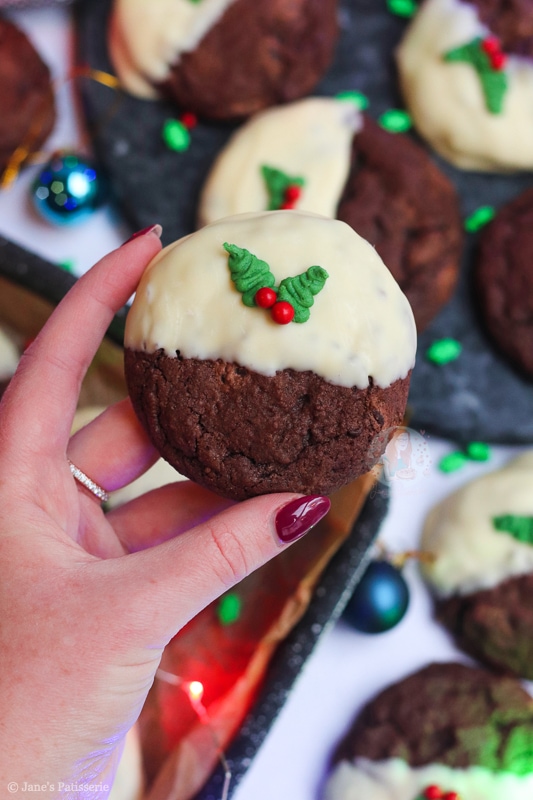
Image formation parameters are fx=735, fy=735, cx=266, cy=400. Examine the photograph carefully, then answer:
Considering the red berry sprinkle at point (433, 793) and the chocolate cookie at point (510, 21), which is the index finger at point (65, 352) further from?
the chocolate cookie at point (510, 21)

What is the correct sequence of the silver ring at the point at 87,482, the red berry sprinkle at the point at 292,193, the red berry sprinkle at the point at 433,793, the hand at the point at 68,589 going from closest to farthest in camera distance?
1. the hand at the point at 68,589
2. the silver ring at the point at 87,482
3. the red berry sprinkle at the point at 433,793
4. the red berry sprinkle at the point at 292,193

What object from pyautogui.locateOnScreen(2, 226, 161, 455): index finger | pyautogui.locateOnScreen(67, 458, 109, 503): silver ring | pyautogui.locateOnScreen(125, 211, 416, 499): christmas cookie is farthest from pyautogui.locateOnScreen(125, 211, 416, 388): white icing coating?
pyautogui.locateOnScreen(67, 458, 109, 503): silver ring

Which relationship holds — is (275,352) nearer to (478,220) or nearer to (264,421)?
(264,421)

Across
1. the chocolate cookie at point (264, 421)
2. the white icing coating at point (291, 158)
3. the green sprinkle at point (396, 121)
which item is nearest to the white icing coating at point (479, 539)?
the white icing coating at point (291, 158)

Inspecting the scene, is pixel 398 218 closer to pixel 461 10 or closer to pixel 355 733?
pixel 461 10

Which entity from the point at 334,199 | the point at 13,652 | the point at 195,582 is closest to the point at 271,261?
the point at 195,582

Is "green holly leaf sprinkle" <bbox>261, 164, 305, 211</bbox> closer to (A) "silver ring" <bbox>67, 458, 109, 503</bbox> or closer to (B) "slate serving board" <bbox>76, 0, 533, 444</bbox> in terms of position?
(B) "slate serving board" <bbox>76, 0, 533, 444</bbox>
